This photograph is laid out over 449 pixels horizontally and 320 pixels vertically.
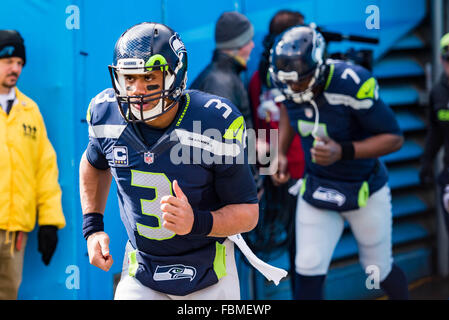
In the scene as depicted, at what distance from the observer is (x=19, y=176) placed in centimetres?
357

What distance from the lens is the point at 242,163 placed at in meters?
2.45

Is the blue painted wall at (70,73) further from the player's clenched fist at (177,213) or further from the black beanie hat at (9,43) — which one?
the player's clenched fist at (177,213)

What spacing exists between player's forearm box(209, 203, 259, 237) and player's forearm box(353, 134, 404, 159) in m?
1.43

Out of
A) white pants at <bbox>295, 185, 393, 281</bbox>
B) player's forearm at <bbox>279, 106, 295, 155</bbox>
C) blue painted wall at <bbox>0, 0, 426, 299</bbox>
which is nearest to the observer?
blue painted wall at <bbox>0, 0, 426, 299</bbox>

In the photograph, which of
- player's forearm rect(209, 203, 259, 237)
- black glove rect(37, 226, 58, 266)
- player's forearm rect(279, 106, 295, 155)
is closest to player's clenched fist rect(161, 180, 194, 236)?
player's forearm rect(209, 203, 259, 237)

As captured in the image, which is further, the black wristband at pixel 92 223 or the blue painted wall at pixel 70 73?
the blue painted wall at pixel 70 73

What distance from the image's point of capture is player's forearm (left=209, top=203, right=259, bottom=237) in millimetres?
2383

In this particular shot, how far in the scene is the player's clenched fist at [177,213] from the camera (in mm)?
2170

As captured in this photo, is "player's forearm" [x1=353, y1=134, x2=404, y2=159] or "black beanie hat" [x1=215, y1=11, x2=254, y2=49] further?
"black beanie hat" [x1=215, y1=11, x2=254, y2=49]

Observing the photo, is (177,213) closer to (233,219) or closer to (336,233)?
(233,219)

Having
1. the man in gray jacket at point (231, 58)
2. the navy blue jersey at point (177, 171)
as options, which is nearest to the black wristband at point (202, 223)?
the navy blue jersey at point (177, 171)

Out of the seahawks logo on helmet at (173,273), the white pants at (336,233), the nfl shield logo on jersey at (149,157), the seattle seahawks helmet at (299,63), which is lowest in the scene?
the white pants at (336,233)

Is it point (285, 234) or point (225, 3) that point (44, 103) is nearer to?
point (225, 3)

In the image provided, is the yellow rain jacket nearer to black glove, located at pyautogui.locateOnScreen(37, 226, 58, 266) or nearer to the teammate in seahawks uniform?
black glove, located at pyautogui.locateOnScreen(37, 226, 58, 266)
